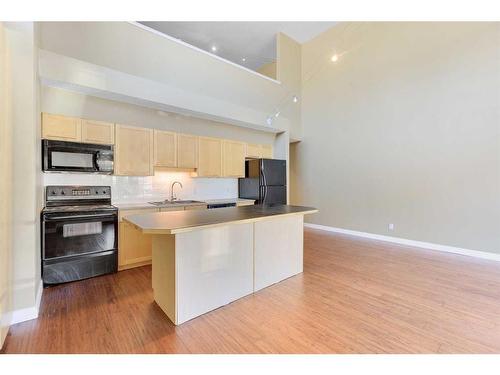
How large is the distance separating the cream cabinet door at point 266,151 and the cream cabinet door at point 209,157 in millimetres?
1222

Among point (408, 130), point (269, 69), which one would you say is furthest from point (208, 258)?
point (269, 69)

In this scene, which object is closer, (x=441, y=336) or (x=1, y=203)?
(x=1, y=203)

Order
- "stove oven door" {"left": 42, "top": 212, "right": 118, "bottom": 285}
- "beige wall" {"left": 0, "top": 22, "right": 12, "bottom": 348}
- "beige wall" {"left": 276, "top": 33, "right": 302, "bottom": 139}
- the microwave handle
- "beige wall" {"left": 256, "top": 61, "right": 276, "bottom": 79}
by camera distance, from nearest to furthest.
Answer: "beige wall" {"left": 0, "top": 22, "right": 12, "bottom": 348} → "stove oven door" {"left": 42, "top": 212, "right": 118, "bottom": 285} → the microwave handle → "beige wall" {"left": 276, "top": 33, "right": 302, "bottom": 139} → "beige wall" {"left": 256, "top": 61, "right": 276, "bottom": 79}

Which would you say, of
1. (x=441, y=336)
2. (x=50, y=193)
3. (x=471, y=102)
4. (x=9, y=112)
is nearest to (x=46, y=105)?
(x=50, y=193)

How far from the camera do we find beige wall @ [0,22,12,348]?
5.67 feet

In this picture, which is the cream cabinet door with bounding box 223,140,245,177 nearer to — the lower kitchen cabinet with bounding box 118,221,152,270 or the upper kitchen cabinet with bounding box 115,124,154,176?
the upper kitchen cabinet with bounding box 115,124,154,176

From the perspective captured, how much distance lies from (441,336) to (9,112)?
12.7ft

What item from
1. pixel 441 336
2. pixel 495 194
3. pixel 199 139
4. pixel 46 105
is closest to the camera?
pixel 441 336

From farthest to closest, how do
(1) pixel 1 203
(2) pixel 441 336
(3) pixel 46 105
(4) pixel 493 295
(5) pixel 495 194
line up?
(5) pixel 495 194 → (3) pixel 46 105 → (4) pixel 493 295 → (2) pixel 441 336 → (1) pixel 1 203

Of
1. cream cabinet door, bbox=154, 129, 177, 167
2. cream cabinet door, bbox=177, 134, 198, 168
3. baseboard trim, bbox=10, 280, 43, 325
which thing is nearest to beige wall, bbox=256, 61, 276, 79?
cream cabinet door, bbox=177, 134, 198, 168

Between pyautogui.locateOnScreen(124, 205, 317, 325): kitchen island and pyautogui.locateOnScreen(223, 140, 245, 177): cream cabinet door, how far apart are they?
7.37 feet

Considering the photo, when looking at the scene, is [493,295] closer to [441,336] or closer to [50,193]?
[441,336]

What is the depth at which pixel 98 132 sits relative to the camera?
10.8 ft

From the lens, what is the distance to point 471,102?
388cm
